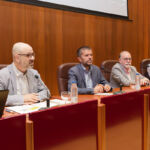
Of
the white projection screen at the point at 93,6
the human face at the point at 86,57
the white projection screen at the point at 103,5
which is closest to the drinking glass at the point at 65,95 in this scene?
the human face at the point at 86,57

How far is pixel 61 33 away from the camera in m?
3.66

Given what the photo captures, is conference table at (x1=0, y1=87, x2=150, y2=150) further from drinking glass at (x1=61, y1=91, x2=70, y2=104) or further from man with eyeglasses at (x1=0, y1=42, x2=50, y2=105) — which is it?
man with eyeglasses at (x1=0, y1=42, x2=50, y2=105)

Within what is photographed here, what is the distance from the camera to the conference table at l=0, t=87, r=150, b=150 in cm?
119

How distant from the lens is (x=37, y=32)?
3.35m

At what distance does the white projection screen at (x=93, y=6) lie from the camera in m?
3.43

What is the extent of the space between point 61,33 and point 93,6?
2.92 feet

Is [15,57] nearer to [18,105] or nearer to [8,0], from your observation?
[18,105]

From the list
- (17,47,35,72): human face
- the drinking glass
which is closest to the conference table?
the drinking glass

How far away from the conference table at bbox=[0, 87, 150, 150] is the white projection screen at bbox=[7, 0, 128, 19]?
2.19 m

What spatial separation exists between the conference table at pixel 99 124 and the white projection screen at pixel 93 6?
7.18ft

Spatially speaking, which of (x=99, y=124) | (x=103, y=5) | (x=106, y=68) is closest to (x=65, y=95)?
(x=99, y=124)

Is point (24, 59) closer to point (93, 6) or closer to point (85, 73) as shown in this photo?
point (85, 73)

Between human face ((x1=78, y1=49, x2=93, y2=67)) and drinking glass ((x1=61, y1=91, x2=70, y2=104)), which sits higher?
human face ((x1=78, y1=49, x2=93, y2=67))

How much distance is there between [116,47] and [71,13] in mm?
1345
